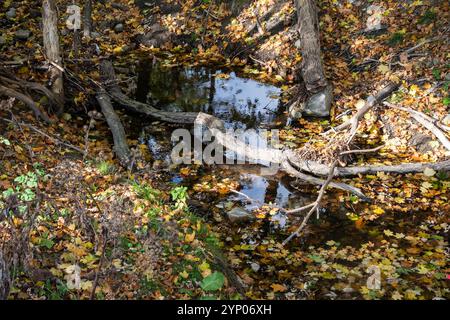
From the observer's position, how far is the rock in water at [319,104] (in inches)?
354

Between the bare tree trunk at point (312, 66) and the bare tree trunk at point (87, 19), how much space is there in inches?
217

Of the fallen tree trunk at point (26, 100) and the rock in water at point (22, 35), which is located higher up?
the rock in water at point (22, 35)

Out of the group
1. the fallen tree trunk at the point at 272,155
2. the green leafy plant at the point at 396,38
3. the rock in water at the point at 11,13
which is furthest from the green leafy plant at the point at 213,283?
the rock in water at the point at 11,13

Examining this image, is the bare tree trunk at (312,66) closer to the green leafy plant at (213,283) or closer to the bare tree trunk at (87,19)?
A: the bare tree trunk at (87,19)

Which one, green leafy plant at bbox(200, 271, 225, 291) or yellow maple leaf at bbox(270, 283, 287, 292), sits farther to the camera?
yellow maple leaf at bbox(270, 283, 287, 292)

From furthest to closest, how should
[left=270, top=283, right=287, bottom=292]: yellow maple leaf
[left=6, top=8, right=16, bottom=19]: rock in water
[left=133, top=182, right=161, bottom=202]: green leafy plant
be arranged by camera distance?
[left=6, top=8, right=16, bottom=19]: rock in water
[left=133, top=182, right=161, bottom=202]: green leafy plant
[left=270, top=283, right=287, bottom=292]: yellow maple leaf

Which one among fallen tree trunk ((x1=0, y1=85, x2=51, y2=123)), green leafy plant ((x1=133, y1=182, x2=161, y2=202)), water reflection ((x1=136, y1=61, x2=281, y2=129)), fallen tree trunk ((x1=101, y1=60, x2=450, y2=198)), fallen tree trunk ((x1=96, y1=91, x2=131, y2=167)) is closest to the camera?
green leafy plant ((x1=133, y1=182, x2=161, y2=202))

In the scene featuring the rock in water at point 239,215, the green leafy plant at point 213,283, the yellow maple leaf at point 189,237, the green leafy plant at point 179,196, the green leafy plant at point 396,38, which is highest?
the green leafy plant at point 396,38

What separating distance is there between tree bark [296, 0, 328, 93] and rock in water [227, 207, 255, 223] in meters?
3.79

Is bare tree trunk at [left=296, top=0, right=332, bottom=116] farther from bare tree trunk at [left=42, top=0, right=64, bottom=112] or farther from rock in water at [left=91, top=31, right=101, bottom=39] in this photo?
rock in water at [left=91, top=31, right=101, bottom=39]

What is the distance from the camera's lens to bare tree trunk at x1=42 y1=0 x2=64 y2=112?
24.2 ft

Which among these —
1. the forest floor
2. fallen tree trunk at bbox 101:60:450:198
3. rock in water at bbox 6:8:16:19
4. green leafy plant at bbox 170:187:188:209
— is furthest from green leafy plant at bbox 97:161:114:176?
rock in water at bbox 6:8:16:19

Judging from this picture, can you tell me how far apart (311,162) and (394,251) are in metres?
2.12

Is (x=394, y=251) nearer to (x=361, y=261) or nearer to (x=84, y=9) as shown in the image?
(x=361, y=261)
